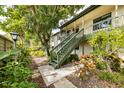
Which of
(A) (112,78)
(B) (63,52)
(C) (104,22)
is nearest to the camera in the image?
(A) (112,78)

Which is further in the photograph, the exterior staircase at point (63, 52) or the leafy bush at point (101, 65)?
the exterior staircase at point (63, 52)

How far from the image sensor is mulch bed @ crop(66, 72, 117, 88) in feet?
23.4

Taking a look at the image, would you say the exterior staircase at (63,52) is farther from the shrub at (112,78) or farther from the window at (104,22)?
the shrub at (112,78)

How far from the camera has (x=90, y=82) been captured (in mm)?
7527

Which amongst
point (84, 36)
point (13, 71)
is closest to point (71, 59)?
point (84, 36)

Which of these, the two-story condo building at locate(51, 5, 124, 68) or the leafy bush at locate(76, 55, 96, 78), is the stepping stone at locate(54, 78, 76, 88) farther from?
the two-story condo building at locate(51, 5, 124, 68)

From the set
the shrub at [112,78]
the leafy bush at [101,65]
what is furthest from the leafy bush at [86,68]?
the leafy bush at [101,65]

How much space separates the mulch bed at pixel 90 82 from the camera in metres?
7.13

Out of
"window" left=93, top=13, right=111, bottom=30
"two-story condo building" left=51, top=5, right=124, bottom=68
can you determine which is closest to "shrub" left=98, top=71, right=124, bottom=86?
"two-story condo building" left=51, top=5, right=124, bottom=68

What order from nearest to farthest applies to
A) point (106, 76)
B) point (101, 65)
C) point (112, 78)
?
point (112, 78), point (106, 76), point (101, 65)

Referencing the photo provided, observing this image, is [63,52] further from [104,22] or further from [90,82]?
[90,82]

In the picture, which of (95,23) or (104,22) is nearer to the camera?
(104,22)

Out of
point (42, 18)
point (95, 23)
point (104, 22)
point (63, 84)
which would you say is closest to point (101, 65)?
point (63, 84)
